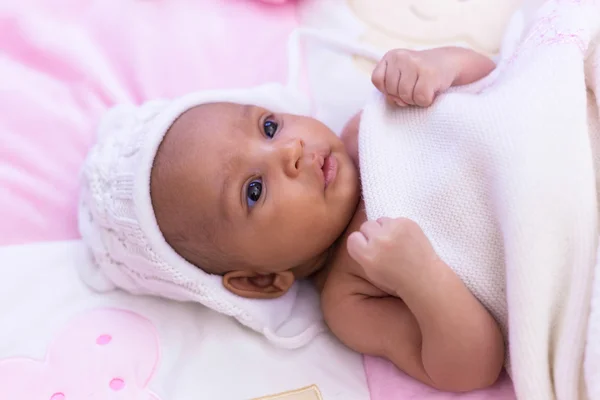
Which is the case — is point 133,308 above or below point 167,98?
below

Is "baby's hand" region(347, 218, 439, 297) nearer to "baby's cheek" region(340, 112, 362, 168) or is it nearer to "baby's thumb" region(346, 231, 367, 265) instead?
"baby's thumb" region(346, 231, 367, 265)

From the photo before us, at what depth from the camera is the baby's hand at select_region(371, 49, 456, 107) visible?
115 centimetres

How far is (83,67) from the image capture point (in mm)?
1431

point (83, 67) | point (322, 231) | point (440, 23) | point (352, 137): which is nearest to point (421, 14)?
point (440, 23)

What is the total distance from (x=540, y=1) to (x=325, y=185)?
25.7 inches

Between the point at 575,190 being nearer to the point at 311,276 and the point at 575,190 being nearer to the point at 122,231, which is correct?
the point at 311,276

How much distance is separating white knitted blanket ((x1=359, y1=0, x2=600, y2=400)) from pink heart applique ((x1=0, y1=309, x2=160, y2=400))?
0.45m

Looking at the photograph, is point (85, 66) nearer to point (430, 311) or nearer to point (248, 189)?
point (248, 189)

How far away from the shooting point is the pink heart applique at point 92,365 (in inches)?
43.2

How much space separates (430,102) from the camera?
1.16 metres

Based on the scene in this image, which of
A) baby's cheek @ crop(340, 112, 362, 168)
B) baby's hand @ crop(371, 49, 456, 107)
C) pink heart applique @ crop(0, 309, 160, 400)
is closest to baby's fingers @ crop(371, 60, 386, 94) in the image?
baby's hand @ crop(371, 49, 456, 107)

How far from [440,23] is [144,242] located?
0.79 m

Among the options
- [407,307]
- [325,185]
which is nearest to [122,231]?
[325,185]

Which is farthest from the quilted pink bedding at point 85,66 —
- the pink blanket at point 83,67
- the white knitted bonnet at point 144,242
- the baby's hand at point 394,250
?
the baby's hand at point 394,250
